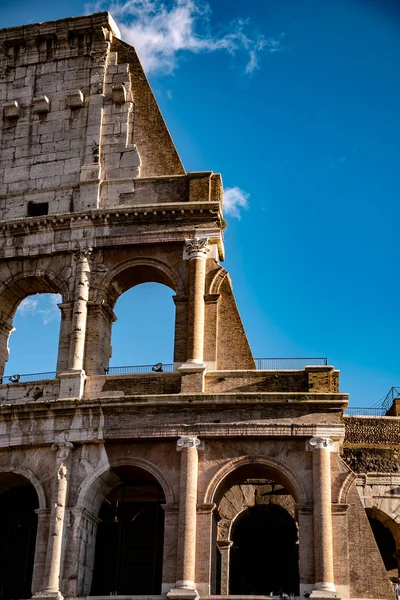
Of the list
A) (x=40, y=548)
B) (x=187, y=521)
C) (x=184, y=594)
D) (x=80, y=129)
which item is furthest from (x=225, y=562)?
(x=80, y=129)

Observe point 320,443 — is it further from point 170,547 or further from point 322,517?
point 170,547

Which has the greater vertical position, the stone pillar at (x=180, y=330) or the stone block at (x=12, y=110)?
the stone block at (x=12, y=110)

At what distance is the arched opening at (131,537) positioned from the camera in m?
26.7

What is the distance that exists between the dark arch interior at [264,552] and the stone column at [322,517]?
5.54m

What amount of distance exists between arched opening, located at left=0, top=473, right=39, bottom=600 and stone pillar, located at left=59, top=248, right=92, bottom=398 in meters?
2.68

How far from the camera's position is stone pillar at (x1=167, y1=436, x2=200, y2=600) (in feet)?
77.9

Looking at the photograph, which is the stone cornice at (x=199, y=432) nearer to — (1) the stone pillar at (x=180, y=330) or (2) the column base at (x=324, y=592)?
(1) the stone pillar at (x=180, y=330)

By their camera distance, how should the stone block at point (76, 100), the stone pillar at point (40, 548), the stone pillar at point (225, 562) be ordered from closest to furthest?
the stone pillar at point (40, 548) < the stone pillar at point (225, 562) < the stone block at point (76, 100)

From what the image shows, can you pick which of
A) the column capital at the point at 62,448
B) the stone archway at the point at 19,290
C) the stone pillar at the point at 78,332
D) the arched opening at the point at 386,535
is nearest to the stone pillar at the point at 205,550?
the column capital at the point at 62,448

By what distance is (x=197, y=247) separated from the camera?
2770 cm

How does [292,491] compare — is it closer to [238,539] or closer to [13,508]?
[238,539]

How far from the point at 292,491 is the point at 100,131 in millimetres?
11573

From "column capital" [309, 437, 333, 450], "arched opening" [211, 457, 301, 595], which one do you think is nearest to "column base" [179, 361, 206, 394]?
"column capital" [309, 437, 333, 450]

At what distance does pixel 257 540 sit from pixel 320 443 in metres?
6.63
